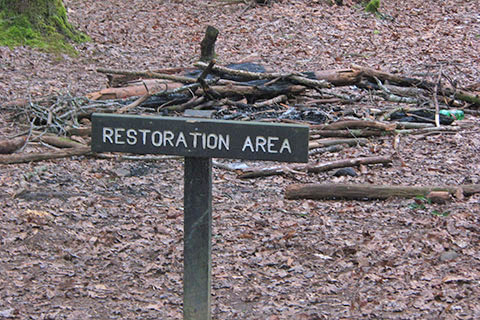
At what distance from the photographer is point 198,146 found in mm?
3367

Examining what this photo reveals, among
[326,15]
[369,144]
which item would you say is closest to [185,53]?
[326,15]

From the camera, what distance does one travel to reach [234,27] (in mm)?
15438

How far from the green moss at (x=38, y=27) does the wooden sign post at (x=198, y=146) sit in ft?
32.4

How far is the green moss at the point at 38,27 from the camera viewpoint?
40.9 feet

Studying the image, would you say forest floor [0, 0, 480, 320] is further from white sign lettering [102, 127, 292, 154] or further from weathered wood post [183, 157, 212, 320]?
white sign lettering [102, 127, 292, 154]

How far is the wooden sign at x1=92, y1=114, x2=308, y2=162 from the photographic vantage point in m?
3.29

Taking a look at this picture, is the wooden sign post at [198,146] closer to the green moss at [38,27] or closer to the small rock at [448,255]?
the small rock at [448,255]

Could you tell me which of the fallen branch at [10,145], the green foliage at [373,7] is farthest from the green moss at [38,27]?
the green foliage at [373,7]

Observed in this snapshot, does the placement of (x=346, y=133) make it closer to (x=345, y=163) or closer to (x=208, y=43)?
(x=345, y=163)

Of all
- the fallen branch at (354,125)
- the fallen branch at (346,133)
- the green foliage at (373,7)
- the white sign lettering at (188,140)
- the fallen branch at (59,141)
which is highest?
the green foliage at (373,7)

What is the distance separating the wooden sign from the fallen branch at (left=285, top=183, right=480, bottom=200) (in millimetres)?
3299

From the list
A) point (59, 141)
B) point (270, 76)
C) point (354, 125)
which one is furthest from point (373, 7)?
point (59, 141)

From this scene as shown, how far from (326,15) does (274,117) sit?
766cm

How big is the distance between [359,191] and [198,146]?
352 centimetres
